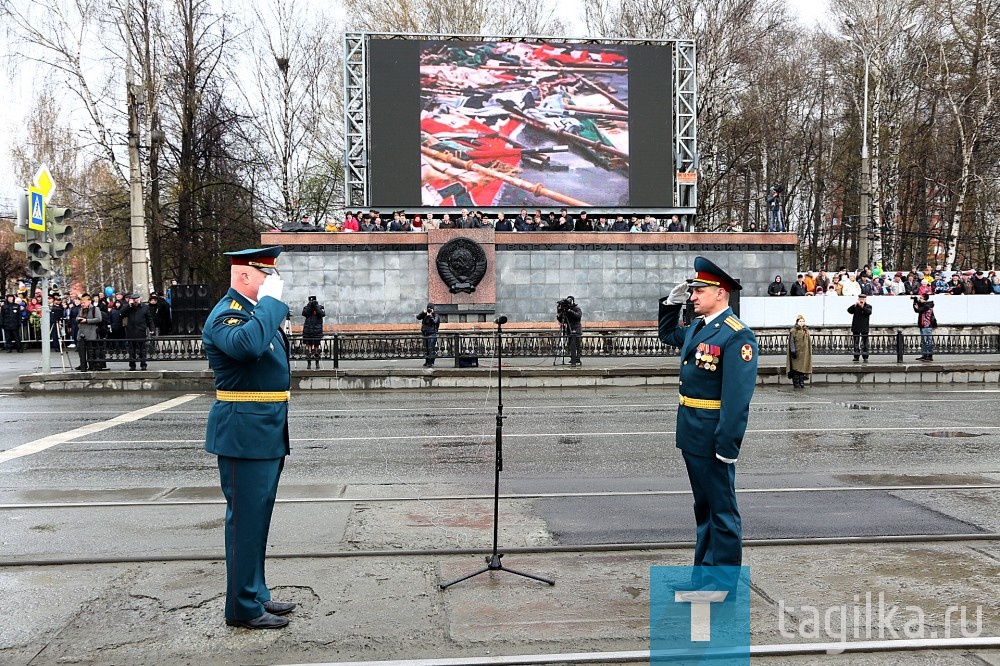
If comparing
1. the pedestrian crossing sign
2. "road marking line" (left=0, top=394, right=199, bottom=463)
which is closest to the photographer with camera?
"road marking line" (left=0, top=394, right=199, bottom=463)

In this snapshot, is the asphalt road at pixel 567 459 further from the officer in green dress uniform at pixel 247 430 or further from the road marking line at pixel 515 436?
the officer in green dress uniform at pixel 247 430

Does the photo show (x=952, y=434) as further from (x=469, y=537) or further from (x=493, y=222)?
(x=493, y=222)

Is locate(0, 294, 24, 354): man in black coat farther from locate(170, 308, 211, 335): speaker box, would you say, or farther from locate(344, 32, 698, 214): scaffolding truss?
locate(344, 32, 698, 214): scaffolding truss

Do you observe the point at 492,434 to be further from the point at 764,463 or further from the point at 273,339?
the point at 273,339

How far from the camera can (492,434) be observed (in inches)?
485

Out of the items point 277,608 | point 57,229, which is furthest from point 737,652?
point 57,229

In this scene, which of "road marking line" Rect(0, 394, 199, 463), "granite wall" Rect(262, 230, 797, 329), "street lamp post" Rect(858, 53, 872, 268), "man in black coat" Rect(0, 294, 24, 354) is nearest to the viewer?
"road marking line" Rect(0, 394, 199, 463)

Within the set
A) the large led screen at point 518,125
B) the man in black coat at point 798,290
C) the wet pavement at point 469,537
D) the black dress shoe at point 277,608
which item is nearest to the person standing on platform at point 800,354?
the wet pavement at point 469,537

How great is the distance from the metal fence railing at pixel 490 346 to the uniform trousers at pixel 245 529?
582 inches

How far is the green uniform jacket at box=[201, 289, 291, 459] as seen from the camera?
4797 mm

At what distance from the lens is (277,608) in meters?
5.06

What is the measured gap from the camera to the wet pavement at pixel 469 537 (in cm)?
481

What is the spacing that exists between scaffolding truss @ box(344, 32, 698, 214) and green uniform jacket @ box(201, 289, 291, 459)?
87.5ft

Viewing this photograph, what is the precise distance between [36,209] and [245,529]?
53.5ft
